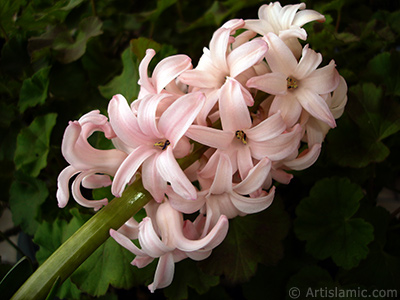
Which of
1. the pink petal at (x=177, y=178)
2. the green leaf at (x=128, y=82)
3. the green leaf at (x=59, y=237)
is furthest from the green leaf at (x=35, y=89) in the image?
the pink petal at (x=177, y=178)

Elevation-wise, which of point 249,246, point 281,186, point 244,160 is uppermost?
point 244,160

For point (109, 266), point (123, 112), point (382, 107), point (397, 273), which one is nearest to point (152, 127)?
point (123, 112)

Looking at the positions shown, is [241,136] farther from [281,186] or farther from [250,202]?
[281,186]

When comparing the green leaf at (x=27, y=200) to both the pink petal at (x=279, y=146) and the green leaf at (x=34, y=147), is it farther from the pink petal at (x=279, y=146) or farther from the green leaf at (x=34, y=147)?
the pink petal at (x=279, y=146)

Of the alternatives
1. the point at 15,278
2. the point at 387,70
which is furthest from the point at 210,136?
the point at 387,70

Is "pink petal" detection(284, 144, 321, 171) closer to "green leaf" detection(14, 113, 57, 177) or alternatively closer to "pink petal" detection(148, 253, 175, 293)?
"pink petal" detection(148, 253, 175, 293)

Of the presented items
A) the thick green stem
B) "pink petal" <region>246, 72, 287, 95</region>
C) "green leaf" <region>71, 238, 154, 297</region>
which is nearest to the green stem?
the thick green stem
